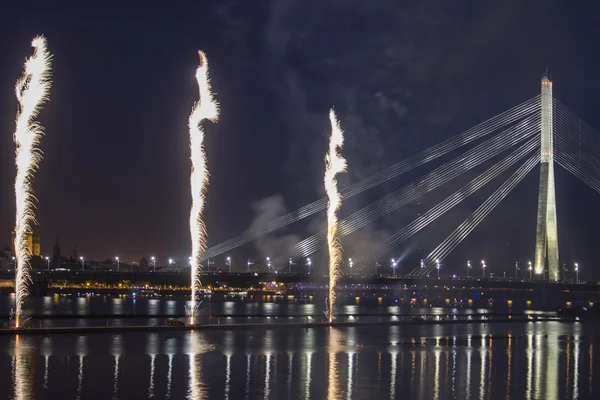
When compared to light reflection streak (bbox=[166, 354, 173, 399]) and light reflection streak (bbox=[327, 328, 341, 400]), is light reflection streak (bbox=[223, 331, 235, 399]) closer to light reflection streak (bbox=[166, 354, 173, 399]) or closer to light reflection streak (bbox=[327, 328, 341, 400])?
light reflection streak (bbox=[166, 354, 173, 399])

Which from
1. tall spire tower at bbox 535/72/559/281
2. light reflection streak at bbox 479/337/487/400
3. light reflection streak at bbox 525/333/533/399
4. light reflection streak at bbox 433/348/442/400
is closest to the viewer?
light reflection streak at bbox 433/348/442/400

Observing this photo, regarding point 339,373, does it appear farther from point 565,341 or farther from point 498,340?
point 565,341

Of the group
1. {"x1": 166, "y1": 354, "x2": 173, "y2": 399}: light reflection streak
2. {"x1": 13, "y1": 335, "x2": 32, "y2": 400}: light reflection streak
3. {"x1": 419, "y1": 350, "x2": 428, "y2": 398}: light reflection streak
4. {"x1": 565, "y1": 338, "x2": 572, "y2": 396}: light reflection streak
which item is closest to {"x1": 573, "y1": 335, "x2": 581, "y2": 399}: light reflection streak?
{"x1": 565, "y1": 338, "x2": 572, "y2": 396}: light reflection streak

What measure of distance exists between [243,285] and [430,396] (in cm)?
10384

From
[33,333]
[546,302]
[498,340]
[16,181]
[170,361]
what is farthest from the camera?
[546,302]

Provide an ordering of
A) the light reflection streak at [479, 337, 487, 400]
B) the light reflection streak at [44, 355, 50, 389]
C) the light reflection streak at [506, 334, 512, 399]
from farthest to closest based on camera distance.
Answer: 1. the light reflection streak at [506, 334, 512, 399]
2. the light reflection streak at [479, 337, 487, 400]
3. the light reflection streak at [44, 355, 50, 389]

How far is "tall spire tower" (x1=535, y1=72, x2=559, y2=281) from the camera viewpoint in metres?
71.6

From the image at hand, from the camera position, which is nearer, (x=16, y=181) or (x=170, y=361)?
(x=170, y=361)

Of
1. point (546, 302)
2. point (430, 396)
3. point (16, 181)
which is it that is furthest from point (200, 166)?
point (546, 302)

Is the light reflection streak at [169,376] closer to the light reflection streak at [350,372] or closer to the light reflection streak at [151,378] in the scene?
the light reflection streak at [151,378]

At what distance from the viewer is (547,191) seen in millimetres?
71312

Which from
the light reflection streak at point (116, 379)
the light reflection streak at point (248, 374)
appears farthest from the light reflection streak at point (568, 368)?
the light reflection streak at point (116, 379)

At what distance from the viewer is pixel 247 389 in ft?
81.1

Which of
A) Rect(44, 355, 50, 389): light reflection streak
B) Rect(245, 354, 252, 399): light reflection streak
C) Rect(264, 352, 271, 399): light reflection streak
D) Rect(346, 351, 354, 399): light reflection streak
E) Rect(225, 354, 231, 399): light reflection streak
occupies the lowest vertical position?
Rect(346, 351, 354, 399): light reflection streak
